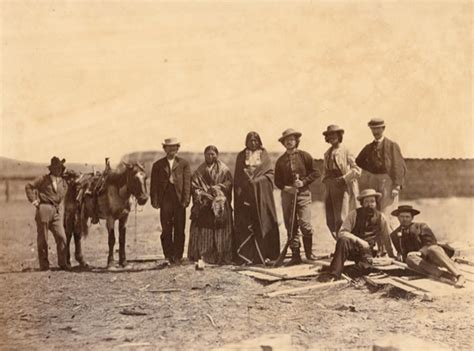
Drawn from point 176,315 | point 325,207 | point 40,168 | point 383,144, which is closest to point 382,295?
point 325,207

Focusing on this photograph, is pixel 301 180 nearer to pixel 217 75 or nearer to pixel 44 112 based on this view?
pixel 217 75

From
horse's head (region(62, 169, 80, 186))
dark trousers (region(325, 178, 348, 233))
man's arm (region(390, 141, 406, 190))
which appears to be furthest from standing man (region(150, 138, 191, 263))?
man's arm (region(390, 141, 406, 190))

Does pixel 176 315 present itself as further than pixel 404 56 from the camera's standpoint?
No

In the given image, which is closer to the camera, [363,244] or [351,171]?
[363,244]

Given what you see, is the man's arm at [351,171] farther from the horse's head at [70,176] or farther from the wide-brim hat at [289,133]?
the horse's head at [70,176]

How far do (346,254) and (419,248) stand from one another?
79 centimetres

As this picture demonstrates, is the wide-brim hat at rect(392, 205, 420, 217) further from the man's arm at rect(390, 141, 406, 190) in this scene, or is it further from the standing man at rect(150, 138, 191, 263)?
the standing man at rect(150, 138, 191, 263)

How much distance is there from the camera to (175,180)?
6.79 metres

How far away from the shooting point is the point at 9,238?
21.4 feet

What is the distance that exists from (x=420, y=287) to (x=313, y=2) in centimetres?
321

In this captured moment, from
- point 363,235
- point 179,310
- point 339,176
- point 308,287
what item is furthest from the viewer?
point 339,176

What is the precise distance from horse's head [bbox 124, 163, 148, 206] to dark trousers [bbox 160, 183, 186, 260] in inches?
9.8

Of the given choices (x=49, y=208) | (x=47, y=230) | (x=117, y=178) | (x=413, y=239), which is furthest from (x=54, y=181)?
(x=413, y=239)

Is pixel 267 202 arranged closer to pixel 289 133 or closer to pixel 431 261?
pixel 289 133
